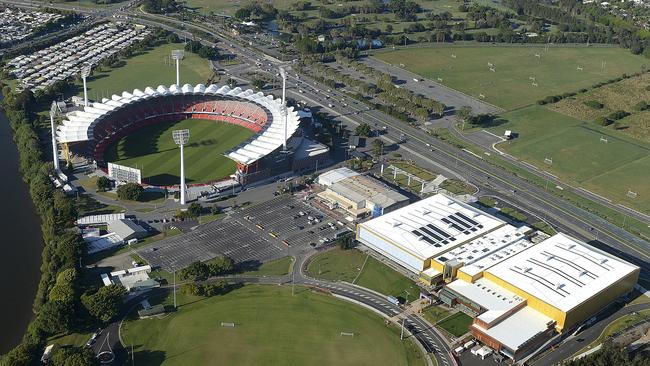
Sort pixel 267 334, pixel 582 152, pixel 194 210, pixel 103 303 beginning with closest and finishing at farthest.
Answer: pixel 103 303 → pixel 267 334 → pixel 194 210 → pixel 582 152

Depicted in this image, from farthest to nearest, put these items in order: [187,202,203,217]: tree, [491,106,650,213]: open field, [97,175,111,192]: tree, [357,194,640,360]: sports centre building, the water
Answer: [491,106,650,213]: open field < [97,175,111,192]: tree < [187,202,203,217]: tree < the water < [357,194,640,360]: sports centre building

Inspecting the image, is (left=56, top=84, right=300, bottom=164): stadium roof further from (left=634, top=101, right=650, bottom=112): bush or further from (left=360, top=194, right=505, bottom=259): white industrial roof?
(left=634, top=101, right=650, bottom=112): bush

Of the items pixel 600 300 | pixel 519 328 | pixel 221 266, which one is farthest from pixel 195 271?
pixel 600 300

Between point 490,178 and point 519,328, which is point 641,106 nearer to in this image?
point 490,178

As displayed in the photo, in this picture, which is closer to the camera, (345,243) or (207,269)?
(207,269)

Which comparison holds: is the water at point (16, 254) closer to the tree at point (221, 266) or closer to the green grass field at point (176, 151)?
the green grass field at point (176, 151)

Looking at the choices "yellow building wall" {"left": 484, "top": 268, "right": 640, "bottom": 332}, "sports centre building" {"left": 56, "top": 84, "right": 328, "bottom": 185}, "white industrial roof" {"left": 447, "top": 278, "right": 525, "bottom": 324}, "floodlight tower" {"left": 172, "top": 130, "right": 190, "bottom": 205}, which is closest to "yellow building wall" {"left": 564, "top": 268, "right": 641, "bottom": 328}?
"yellow building wall" {"left": 484, "top": 268, "right": 640, "bottom": 332}

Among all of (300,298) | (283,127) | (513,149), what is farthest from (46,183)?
(513,149)
